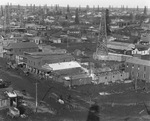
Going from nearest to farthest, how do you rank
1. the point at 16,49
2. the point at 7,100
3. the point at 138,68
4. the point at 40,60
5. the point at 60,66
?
the point at 7,100
the point at 138,68
the point at 60,66
the point at 40,60
the point at 16,49

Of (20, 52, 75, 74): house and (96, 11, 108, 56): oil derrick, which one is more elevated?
(96, 11, 108, 56): oil derrick

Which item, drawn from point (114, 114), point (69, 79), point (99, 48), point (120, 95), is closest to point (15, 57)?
point (99, 48)

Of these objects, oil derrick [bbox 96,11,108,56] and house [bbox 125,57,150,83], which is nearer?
house [bbox 125,57,150,83]

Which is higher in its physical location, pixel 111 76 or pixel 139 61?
pixel 139 61

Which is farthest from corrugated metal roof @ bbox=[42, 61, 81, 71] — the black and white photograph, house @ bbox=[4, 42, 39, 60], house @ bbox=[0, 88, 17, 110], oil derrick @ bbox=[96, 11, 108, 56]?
house @ bbox=[4, 42, 39, 60]

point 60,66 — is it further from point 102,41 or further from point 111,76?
point 102,41

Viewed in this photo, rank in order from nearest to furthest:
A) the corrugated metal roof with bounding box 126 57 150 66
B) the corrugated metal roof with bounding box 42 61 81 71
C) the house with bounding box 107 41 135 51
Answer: the corrugated metal roof with bounding box 126 57 150 66 < the corrugated metal roof with bounding box 42 61 81 71 < the house with bounding box 107 41 135 51

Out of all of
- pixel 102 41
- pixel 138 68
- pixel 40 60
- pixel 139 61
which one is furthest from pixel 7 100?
pixel 102 41

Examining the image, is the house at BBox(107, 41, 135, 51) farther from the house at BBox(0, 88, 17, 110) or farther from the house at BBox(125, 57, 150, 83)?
the house at BBox(0, 88, 17, 110)

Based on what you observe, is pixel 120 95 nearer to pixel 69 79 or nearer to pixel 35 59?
pixel 69 79
